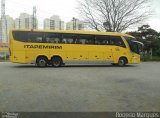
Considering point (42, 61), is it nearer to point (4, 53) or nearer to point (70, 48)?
point (70, 48)

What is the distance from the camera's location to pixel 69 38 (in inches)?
969

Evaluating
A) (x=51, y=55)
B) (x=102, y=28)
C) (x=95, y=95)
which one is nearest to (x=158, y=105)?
(x=95, y=95)

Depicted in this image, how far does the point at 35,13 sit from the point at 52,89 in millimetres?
49697

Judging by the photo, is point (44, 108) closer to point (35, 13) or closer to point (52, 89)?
point (52, 89)

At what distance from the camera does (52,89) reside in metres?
11.4

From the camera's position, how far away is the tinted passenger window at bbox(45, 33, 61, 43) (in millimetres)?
23938

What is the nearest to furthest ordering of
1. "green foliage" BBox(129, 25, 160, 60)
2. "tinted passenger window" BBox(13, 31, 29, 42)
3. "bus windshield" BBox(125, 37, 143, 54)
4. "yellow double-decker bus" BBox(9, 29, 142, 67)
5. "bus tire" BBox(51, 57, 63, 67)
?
"tinted passenger window" BBox(13, 31, 29, 42) < "yellow double-decker bus" BBox(9, 29, 142, 67) < "bus tire" BBox(51, 57, 63, 67) < "bus windshield" BBox(125, 37, 143, 54) < "green foliage" BBox(129, 25, 160, 60)

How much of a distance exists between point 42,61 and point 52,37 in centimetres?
205

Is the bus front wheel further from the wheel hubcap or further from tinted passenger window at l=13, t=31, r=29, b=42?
tinted passenger window at l=13, t=31, r=29, b=42

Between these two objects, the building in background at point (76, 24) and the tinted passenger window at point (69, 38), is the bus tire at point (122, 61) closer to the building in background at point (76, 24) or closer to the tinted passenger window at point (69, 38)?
the tinted passenger window at point (69, 38)

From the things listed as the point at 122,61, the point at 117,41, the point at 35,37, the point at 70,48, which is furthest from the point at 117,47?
the point at 35,37

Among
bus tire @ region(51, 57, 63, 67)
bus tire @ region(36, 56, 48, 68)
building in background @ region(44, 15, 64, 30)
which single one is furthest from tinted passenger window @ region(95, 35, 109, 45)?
building in background @ region(44, 15, 64, 30)

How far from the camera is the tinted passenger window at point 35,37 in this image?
2350 centimetres

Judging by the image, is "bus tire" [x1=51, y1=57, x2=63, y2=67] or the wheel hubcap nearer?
the wheel hubcap
